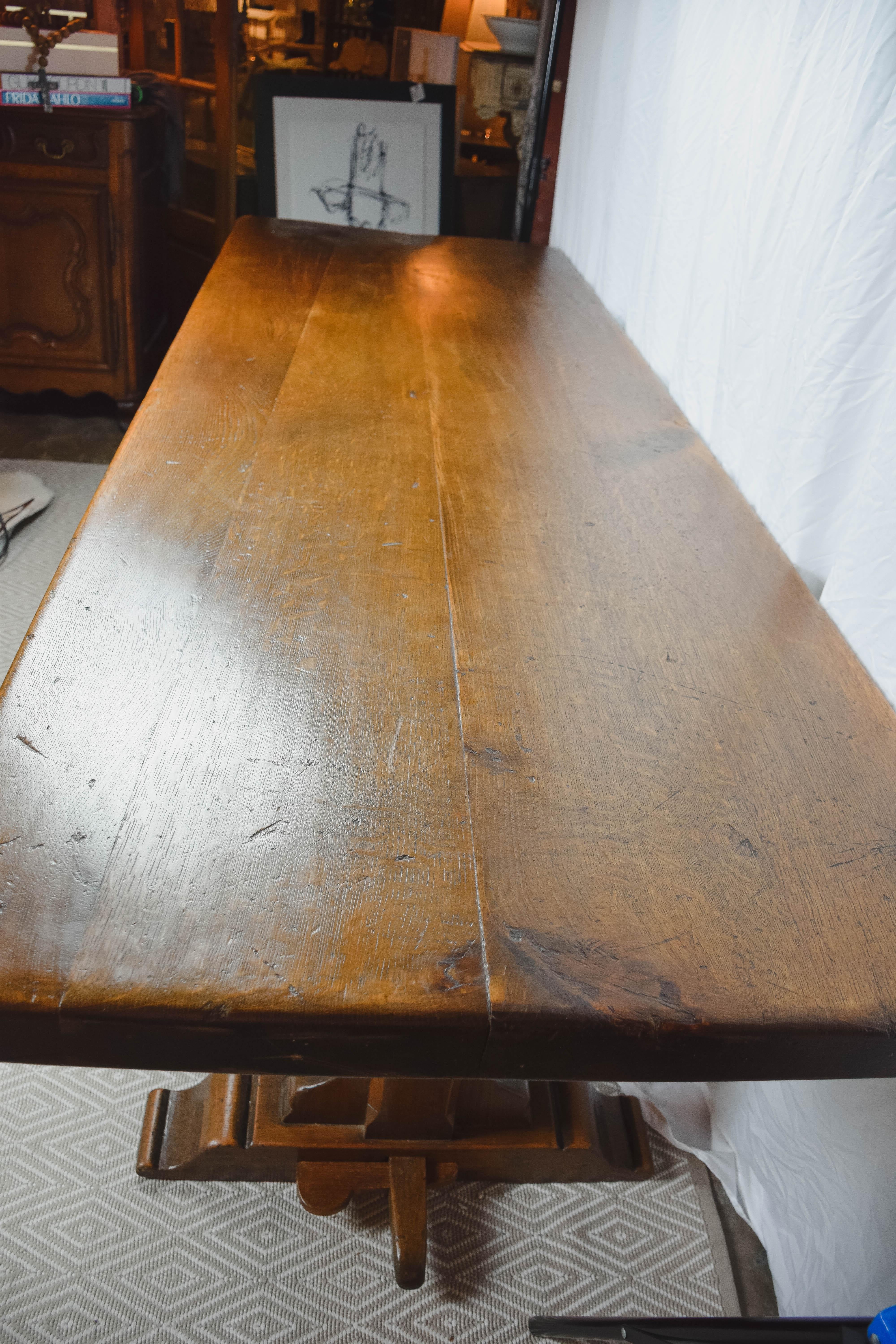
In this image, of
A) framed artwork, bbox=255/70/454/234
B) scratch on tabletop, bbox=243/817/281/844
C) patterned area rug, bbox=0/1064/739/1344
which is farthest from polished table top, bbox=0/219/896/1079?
framed artwork, bbox=255/70/454/234

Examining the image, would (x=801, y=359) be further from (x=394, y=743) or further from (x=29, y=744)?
(x=29, y=744)

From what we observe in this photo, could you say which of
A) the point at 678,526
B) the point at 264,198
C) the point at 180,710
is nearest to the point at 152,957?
the point at 180,710

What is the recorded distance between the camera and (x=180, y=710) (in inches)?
29.1

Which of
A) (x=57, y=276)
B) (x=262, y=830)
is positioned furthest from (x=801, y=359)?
(x=57, y=276)

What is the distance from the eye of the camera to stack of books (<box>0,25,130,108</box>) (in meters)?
2.29

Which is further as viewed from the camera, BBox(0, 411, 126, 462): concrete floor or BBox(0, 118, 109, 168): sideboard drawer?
BBox(0, 411, 126, 462): concrete floor

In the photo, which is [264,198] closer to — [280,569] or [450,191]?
[450,191]

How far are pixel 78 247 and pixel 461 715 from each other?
2.32 meters

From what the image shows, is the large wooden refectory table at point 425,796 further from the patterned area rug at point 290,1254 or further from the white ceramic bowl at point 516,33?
the white ceramic bowl at point 516,33

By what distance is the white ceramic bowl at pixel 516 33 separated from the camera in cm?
250

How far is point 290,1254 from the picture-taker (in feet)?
3.52

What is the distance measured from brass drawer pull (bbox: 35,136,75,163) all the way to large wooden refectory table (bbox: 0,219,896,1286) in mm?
1461

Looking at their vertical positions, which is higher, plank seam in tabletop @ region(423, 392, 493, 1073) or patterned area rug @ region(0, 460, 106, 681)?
plank seam in tabletop @ region(423, 392, 493, 1073)

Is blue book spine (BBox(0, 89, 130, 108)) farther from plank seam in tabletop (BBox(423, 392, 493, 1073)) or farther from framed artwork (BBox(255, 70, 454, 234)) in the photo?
plank seam in tabletop (BBox(423, 392, 493, 1073))
